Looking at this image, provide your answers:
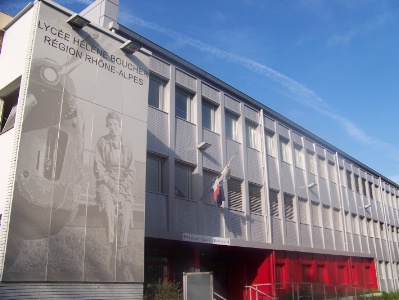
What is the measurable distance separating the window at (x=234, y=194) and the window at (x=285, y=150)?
631 centimetres

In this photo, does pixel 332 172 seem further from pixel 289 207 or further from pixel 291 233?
pixel 291 233

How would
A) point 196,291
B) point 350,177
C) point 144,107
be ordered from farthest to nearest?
1. point 350,177
2. point 144,107
3. point 196,291

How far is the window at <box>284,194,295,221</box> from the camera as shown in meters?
25.5

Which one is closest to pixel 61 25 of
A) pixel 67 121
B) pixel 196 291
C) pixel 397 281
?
pixel 67 121

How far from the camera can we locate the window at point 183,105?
65.8 ft

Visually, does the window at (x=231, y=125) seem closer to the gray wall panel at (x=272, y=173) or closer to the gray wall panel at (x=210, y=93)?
the gray wall panel at (x=210, y=93)

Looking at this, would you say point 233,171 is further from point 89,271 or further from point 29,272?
point 29,272

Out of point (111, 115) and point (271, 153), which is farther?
point (271, 153)

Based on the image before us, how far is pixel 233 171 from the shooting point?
71.8 ft

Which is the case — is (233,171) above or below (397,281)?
above

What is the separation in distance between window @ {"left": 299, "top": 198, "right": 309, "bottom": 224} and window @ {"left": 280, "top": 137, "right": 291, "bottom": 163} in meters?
2.65

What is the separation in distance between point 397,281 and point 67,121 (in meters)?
34.6

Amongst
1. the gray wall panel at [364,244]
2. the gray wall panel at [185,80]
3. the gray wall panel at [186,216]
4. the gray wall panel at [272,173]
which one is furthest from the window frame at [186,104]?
the gray wall panel at [364,244]

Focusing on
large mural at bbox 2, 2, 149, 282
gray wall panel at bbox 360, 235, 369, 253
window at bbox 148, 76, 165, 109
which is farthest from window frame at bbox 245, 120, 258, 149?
gray wall panel at bbox 360, 235, 369, 253
